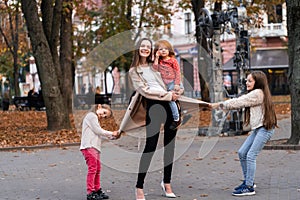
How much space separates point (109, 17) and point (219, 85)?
20427 millimetres

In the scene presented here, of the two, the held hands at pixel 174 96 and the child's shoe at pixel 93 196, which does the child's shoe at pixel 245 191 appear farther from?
the child's shoe at pixel 93 196

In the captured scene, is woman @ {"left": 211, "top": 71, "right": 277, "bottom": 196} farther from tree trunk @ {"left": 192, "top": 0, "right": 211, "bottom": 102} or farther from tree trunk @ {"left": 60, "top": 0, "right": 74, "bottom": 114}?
tree trunk @ {"left": 192, "top": 0, "right": 211, "bottom": 102}

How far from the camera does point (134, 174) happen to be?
1093cm

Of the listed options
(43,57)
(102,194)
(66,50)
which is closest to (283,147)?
(102,194)

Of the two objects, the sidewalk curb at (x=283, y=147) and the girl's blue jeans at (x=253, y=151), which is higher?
the girl's blue jeans at (x=253, y=151)

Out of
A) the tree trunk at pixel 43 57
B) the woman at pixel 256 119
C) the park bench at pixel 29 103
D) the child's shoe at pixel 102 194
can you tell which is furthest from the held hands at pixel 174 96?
the park bench at pixel 29 103

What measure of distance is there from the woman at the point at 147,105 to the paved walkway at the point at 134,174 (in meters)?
0.71

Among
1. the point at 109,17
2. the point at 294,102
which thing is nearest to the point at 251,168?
the point at 294,102

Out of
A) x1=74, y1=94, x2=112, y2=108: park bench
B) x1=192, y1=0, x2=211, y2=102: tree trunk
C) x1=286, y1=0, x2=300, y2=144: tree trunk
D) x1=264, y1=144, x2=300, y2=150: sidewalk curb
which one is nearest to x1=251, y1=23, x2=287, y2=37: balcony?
x1=192, y1=0, x2=211, y2=102: tree trunk

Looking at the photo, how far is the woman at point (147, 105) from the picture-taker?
26.8ft

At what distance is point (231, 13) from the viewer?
61.3 ft

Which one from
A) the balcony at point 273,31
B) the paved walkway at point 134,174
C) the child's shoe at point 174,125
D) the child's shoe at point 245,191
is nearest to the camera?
the child's shoe at point 174,125

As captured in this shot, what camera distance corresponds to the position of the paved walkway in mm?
8852

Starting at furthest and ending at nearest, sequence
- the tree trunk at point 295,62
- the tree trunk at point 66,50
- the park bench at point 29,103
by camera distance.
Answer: the park bench at point 29,103
the tree trunk at point 66,50
the tree trunk at point 295,62
